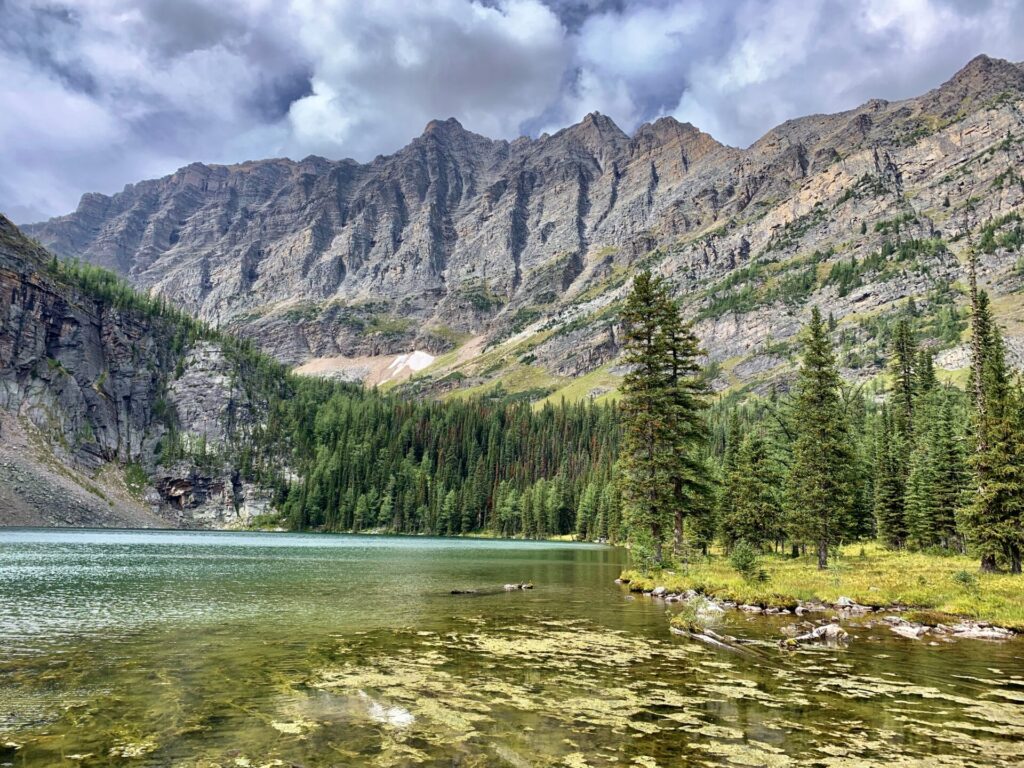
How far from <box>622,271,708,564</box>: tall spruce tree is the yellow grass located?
442cm

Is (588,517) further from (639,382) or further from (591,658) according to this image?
(591,658)

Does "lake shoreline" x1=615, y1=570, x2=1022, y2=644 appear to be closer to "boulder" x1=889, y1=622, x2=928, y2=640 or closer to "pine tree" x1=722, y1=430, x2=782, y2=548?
"boulder" x1=889, y1=622, x2=928, y2=640

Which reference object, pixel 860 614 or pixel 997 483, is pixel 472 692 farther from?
pixel 997 483

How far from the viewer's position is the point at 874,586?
33.1 m

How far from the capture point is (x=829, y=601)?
1216 inches

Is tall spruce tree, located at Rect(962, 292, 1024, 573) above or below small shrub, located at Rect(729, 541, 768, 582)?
above

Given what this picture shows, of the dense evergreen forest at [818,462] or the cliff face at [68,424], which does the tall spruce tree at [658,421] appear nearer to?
the dense evergreen forest at [818,462]

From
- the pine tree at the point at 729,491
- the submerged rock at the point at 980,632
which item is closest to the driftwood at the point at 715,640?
the submerged rock at the point at 980,632

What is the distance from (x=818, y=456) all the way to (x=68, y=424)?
7588 inches

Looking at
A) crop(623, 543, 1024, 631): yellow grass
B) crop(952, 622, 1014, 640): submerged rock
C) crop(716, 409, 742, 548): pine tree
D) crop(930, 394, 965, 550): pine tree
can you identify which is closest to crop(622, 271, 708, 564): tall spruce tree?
crop(623, 543, 1024, 631): yellow grass

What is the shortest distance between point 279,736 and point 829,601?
94.3 ft

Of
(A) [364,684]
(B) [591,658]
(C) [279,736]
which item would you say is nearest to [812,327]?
(B) [591,658]

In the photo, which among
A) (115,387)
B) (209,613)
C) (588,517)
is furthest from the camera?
(115,387)

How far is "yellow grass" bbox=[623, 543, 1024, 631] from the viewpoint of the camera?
2724 centimetres
